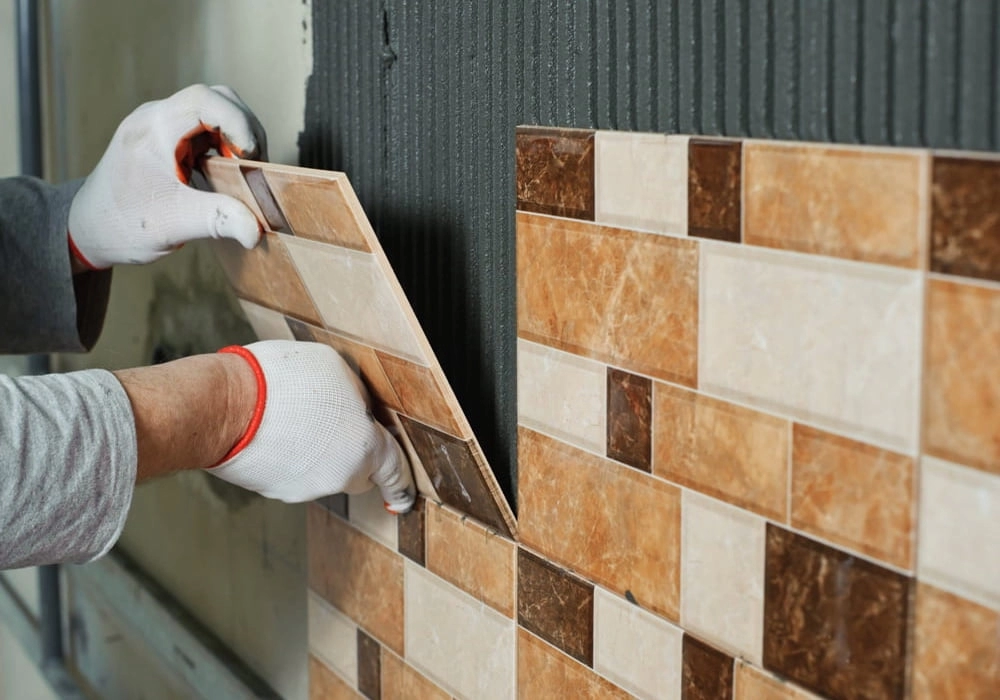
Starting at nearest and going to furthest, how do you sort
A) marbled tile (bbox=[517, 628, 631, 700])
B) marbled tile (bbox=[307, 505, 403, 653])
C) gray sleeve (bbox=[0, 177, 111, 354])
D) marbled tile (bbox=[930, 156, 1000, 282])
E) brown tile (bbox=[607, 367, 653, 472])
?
1. marbled tile (bbox=[930, 156, 1000, 282])
2. brown tile (bbox=[607, 367, 653, 472])
3. marbled tile (bbox=[517, 628, 631, 700])
4. marbled tile (bbox=[307, 505, 403, 653])
5. gray sleeve (bbox=[0, 177, 111, 354])

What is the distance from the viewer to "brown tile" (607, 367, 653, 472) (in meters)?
0.80

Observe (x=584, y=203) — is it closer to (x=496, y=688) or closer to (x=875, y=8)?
(x=875, y=8)

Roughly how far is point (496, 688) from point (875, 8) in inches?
27.5

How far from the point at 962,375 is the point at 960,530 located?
0.08m

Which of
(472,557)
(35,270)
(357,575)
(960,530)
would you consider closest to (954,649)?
(960,530)

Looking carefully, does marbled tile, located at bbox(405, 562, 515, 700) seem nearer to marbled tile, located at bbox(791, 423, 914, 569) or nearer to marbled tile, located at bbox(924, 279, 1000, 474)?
marbled tile, located at bbox(791, 423, 914, 569)

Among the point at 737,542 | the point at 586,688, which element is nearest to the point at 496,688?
the point at 586,688

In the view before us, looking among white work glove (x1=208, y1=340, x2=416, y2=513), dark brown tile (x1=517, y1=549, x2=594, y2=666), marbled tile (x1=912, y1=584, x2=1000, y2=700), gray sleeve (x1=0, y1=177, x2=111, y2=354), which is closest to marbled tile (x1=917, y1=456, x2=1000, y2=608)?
marbled tile (x1=912, y1=584, x2=1000, y2=700)

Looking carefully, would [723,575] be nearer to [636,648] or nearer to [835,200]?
[636,648]

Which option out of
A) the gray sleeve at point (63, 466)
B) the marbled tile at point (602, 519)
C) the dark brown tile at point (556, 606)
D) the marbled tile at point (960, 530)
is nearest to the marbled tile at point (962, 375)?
the marbled tile at point (960, 530)

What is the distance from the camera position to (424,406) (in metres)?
1.00

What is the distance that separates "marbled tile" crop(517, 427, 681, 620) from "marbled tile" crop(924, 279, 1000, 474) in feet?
0.76

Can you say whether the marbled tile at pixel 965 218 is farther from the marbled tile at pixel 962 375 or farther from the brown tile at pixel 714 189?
the brown tile at pixel 714 189

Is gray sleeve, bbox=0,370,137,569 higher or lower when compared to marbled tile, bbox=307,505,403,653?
higher
